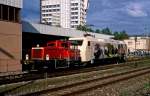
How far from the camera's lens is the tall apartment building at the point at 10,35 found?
37062mm

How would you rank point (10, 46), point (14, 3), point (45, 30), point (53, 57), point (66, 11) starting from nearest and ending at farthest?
point (53, 57), point (10, 46), point (14, 3), point (45, 30), point (66, 11)

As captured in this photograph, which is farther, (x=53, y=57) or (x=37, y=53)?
(x=53, y=57)

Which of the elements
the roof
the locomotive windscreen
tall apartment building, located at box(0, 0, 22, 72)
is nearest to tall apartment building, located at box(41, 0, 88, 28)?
the roof

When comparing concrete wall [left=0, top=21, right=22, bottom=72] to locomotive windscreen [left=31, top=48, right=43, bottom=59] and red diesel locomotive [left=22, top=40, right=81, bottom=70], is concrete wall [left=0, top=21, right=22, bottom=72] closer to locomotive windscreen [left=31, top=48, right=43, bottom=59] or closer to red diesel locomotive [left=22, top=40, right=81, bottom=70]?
red diesel locomotive [left=22, top=40, right=81, bottom=70]

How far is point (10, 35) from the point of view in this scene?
38.5m

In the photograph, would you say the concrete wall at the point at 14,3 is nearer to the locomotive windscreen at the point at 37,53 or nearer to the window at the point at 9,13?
the window at the point at 9,13

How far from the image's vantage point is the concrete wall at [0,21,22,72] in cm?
3678

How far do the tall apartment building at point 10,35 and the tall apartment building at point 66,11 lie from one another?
347 ft

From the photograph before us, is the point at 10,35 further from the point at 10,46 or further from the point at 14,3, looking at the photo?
the point at 14,3

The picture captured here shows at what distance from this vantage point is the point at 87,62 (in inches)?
1537

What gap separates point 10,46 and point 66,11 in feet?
398

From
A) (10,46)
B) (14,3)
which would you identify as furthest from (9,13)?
(10,46)

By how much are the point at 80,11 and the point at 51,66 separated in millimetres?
119231

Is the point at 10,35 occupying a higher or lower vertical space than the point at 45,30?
lower
